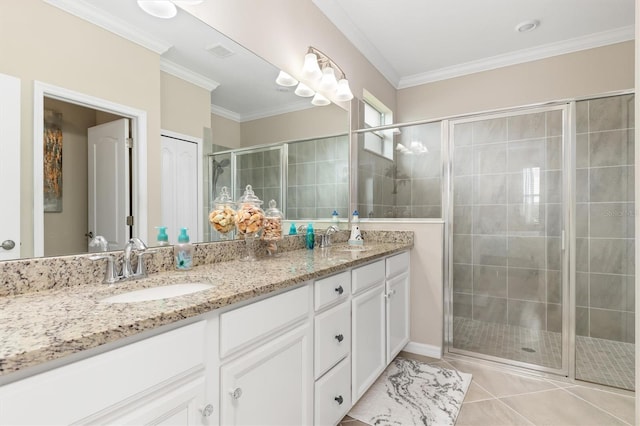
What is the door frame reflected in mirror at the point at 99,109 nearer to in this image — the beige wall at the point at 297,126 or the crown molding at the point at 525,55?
the beige wall at the point at 297,126

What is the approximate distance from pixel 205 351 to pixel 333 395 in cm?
82

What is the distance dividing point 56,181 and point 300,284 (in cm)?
88

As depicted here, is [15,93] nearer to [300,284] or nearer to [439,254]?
[300,284]

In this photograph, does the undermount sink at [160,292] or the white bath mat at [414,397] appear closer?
the undermount sink at [160,292]

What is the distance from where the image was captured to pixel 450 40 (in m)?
2.96

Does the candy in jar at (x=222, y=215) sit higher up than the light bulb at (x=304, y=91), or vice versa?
the light bulb at (x=304, y=91)

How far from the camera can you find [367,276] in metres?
1.83

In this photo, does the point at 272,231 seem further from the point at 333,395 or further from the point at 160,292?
the point at 333,395

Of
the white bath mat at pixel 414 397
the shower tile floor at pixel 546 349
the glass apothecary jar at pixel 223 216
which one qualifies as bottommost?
the white bath mat at pixel 414 397

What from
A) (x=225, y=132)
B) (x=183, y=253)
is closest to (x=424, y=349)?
(x=183, y=253)

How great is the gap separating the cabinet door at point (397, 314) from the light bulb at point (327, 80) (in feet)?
4.77

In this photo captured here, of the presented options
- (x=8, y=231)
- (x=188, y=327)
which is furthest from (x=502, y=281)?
(x=8, y=231)

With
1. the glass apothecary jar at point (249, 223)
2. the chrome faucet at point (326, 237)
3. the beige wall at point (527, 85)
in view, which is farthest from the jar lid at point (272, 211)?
the beige wall at point (527, 85)

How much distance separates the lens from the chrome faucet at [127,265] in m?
1.15
